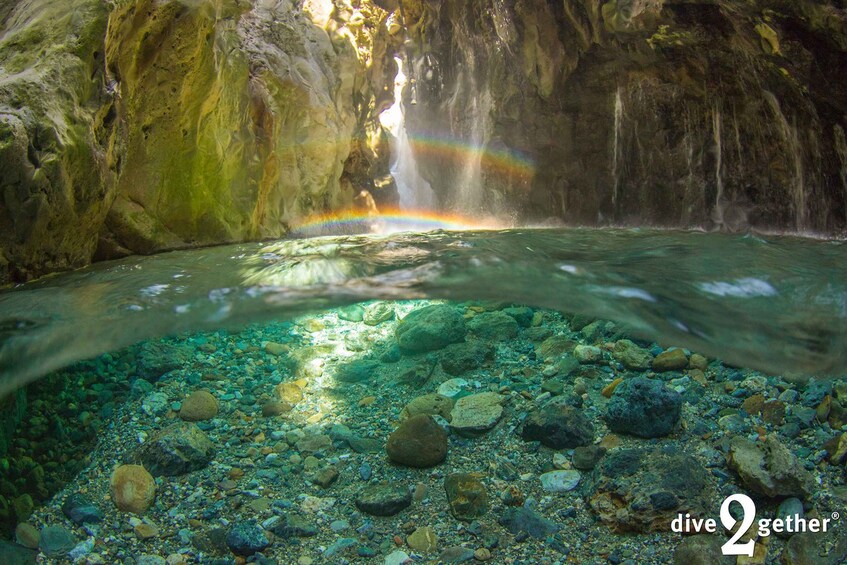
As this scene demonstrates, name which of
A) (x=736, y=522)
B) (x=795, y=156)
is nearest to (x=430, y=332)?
(x=736, y=522)

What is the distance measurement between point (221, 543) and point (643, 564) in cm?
314

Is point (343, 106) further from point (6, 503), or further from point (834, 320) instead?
point (834, 320)

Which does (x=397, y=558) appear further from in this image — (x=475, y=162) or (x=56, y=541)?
(x=475, y=162)

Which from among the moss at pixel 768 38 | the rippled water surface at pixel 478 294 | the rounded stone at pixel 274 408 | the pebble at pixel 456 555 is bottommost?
the pebble at pixel 456 555

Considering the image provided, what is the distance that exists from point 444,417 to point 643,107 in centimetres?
562

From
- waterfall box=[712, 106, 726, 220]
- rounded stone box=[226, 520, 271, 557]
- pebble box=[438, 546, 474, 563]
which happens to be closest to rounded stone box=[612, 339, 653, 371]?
waterfall box=[712, 106, 726, 220]

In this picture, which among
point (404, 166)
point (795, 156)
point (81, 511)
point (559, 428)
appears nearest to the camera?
point (81, 511)

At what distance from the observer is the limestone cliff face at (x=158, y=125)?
4.19 m

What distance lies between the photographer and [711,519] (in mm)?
4504

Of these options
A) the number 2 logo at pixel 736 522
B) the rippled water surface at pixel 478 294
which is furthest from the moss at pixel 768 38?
the number 2 logo at pixel 736 522

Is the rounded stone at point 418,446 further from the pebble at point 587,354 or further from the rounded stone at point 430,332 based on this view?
the pebble at point 587,354

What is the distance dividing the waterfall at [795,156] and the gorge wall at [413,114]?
2cm

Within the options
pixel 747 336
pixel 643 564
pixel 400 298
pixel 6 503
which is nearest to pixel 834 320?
pixel 747 336

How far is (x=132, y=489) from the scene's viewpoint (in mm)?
5246
